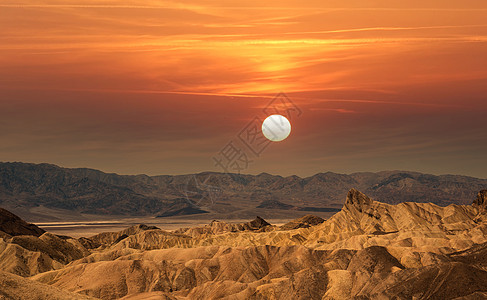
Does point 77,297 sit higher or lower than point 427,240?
lower

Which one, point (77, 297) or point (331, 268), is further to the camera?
point (331, 268)

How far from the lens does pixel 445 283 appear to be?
9812cm

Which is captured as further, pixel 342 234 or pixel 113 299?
pixel 342 234

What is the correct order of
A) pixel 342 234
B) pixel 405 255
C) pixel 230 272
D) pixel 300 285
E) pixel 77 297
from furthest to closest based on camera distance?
pixel 342 234 < pixel 230 272 < pixel 405 255 < pixel 300 285 < pixel 77 297

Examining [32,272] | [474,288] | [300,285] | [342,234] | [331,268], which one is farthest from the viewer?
[342,234]

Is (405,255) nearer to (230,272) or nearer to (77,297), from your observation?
(230,272)

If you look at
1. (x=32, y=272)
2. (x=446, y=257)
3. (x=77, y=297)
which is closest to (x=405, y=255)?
(x=446, y=257)

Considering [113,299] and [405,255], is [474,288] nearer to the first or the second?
[405,255]

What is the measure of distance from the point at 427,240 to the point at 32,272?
10142cm

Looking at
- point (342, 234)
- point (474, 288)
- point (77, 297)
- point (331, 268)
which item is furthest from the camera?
point (342, 234)

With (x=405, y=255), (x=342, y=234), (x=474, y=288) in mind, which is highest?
(x=342, y=234)

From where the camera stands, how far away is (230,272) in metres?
138

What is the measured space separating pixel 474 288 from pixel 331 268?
1164 inches

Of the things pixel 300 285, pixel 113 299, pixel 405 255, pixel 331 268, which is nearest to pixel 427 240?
pixel 405 255
